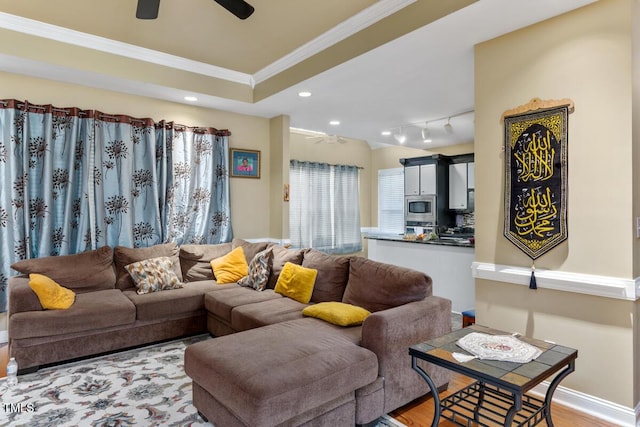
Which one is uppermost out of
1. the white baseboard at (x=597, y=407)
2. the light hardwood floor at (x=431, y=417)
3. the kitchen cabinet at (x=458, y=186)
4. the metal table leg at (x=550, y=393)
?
the kitchen cabinet at (x=458, y=186)

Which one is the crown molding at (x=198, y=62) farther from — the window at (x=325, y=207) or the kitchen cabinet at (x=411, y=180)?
the kitchen cabinet at (x=411, y=180)

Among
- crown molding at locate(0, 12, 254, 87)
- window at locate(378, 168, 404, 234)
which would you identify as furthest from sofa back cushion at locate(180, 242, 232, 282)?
window at locate(378, 168, 404, 234)

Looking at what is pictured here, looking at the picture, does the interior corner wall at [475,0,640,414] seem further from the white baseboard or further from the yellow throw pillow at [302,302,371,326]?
the yellow throw pillow at [302,302,371,326]

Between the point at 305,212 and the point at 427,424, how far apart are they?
5.05 metres

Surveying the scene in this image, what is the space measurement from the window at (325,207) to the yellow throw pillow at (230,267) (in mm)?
2342

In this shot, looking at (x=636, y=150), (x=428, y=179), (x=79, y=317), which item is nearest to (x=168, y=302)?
(x=79, y=317)

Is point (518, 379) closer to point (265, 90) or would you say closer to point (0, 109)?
point (265, 90)

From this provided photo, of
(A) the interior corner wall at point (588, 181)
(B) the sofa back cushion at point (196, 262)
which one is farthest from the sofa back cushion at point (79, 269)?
(A) the interior corner wall at point (588, 181)

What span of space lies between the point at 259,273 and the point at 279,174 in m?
1.78

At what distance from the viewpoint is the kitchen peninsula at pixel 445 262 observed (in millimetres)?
4453

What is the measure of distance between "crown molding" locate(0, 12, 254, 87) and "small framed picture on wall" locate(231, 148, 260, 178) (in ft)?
3.19

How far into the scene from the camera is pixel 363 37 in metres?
3.11

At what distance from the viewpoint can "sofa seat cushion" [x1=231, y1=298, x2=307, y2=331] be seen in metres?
2.95

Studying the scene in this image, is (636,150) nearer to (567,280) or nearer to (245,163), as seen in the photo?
(567,280)
